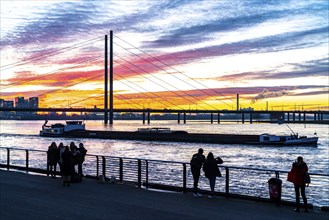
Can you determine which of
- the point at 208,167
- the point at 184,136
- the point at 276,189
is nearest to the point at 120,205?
the point at 208,167

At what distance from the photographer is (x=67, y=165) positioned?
15.3 metres

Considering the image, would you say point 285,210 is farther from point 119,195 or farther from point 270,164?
point 270,164

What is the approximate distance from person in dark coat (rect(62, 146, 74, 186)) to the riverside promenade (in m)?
0.40

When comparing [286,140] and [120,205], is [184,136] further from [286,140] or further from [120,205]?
[120,205]

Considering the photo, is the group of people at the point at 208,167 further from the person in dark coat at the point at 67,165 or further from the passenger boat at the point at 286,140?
the passenger boat at the point at 286,140

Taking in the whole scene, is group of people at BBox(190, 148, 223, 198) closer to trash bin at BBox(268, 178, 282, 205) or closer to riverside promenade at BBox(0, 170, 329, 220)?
riverside promenade at BBox(0, 170, 329, 220)

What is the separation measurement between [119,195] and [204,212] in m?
3.36

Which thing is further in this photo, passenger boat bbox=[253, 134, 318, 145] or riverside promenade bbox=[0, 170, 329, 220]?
passenger boat bbox=[253, 134, 318, 145]

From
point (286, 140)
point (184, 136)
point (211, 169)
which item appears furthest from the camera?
point (184, 136)

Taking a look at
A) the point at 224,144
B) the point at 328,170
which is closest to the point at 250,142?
the point at 224,144

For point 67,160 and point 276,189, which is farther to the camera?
point 67,160

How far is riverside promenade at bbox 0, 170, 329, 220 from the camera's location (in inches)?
414

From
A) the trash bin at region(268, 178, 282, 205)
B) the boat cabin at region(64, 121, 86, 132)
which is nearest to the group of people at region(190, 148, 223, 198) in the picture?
the trash bin at region(268, 178, 282, 205)

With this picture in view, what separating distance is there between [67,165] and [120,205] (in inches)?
167
